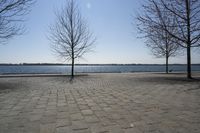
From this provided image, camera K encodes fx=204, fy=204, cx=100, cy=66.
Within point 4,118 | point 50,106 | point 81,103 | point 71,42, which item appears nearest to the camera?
point 4,118

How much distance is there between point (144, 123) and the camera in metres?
4.36

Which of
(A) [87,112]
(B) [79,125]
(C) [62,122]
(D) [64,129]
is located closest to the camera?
(D) [64,129]


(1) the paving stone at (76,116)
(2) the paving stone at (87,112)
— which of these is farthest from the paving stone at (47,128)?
(2) the paving stone at (87,112)

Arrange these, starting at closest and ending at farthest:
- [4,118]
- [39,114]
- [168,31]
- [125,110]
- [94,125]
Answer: [94,125] → [4,118] → [39,114] → [125,110] → [168,31]

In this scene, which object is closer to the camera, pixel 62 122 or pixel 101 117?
pixel 62 122

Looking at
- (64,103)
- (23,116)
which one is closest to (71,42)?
(64,103)

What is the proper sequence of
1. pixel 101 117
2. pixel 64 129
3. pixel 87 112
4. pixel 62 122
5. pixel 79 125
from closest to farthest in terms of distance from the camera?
pixel 64 129
pixel 79 125
pixel 62 122
pixel 101 117
pixel 87 112

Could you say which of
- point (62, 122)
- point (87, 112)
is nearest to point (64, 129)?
point (62, 122)

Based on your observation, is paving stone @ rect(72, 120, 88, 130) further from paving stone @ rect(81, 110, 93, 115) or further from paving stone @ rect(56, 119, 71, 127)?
paving stone @ rect(81, 110, 93, 115)

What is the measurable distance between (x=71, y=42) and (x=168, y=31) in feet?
36.7

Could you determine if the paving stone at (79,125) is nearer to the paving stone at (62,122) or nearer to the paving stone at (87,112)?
the paving stone at (62,122)

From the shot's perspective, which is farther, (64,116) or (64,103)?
(64,103)

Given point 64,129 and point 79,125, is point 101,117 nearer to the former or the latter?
point 79,125

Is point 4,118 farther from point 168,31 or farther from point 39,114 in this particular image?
point 168,31
